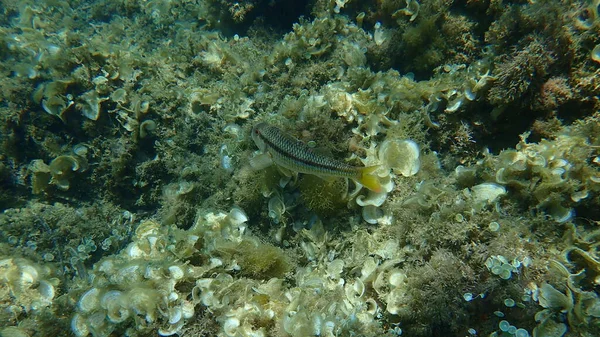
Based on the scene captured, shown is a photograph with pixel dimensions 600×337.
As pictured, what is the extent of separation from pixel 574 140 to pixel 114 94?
19.5 ft

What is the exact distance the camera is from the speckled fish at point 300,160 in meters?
2.67

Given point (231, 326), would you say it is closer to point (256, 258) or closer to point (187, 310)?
point (187, 310)

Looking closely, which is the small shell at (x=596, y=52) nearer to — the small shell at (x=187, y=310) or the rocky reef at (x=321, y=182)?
the rocky reef at (x=321, y=182)

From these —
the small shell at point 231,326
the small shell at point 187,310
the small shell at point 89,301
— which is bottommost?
the small shell at point 89,301

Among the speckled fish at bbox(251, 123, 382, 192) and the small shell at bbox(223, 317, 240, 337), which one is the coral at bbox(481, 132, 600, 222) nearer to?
the speckled fish at bbox(251, 123, 382, 192)

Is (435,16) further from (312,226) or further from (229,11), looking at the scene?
(229,11)

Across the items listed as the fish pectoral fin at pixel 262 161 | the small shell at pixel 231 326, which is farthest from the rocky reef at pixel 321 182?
the fish pectoral fin at pixel 262 161

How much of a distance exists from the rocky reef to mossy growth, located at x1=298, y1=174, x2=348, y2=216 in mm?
22

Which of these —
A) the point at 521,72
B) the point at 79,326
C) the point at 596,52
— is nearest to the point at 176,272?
the point at 79,326

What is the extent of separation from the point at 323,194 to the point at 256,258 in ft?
3.25

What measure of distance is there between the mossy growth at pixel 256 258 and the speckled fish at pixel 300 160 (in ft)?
2.83

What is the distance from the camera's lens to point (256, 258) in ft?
9.64

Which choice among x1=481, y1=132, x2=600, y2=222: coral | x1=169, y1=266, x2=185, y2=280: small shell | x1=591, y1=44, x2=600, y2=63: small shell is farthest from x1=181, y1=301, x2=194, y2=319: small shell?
x1=591, y1=44, x2=600, y2=63: small shell

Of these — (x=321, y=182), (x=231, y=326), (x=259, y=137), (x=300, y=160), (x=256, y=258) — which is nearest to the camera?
(x=231, y=326)
